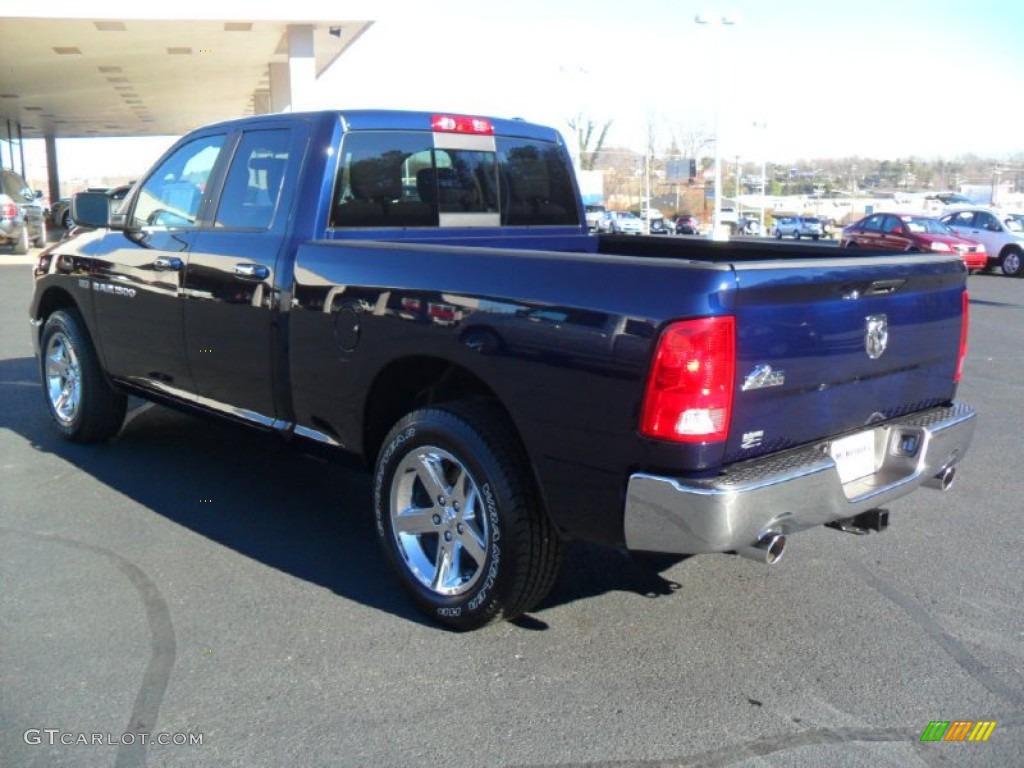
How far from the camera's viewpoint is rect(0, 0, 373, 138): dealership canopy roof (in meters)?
20.1

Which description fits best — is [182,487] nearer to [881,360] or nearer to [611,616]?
[611,616]

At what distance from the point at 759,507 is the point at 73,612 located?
2731 millimetres

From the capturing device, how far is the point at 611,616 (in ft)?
13.8

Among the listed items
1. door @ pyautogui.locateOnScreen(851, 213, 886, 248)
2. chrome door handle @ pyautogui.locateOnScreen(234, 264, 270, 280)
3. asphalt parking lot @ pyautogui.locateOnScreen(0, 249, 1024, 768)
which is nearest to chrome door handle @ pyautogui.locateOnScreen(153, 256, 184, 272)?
chrome door handle @ pyautogui.locateOnScreen(234, 264, 270, 280)

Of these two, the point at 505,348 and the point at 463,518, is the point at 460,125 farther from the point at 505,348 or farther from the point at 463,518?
the point at 463,518

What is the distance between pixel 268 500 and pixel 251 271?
144 cm

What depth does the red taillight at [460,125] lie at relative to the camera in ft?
17.1

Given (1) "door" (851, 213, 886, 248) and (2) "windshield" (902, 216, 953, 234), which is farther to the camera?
(1) "door" (851, 213, 886, 248)


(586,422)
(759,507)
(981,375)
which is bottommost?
(981,375)

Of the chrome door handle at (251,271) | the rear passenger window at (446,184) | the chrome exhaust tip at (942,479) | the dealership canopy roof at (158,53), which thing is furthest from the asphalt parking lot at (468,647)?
the dealership canopy roof at (158,53)

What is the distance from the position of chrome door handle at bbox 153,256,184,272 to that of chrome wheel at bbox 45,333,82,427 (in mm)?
1339

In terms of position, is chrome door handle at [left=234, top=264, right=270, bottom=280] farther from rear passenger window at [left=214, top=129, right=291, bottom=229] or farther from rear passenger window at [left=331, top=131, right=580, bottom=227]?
rear passenger window at [left=331, top=131, right=580, bottom=227]

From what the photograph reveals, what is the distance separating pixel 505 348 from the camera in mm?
3670

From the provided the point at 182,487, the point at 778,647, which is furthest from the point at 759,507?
the point at 182,487
